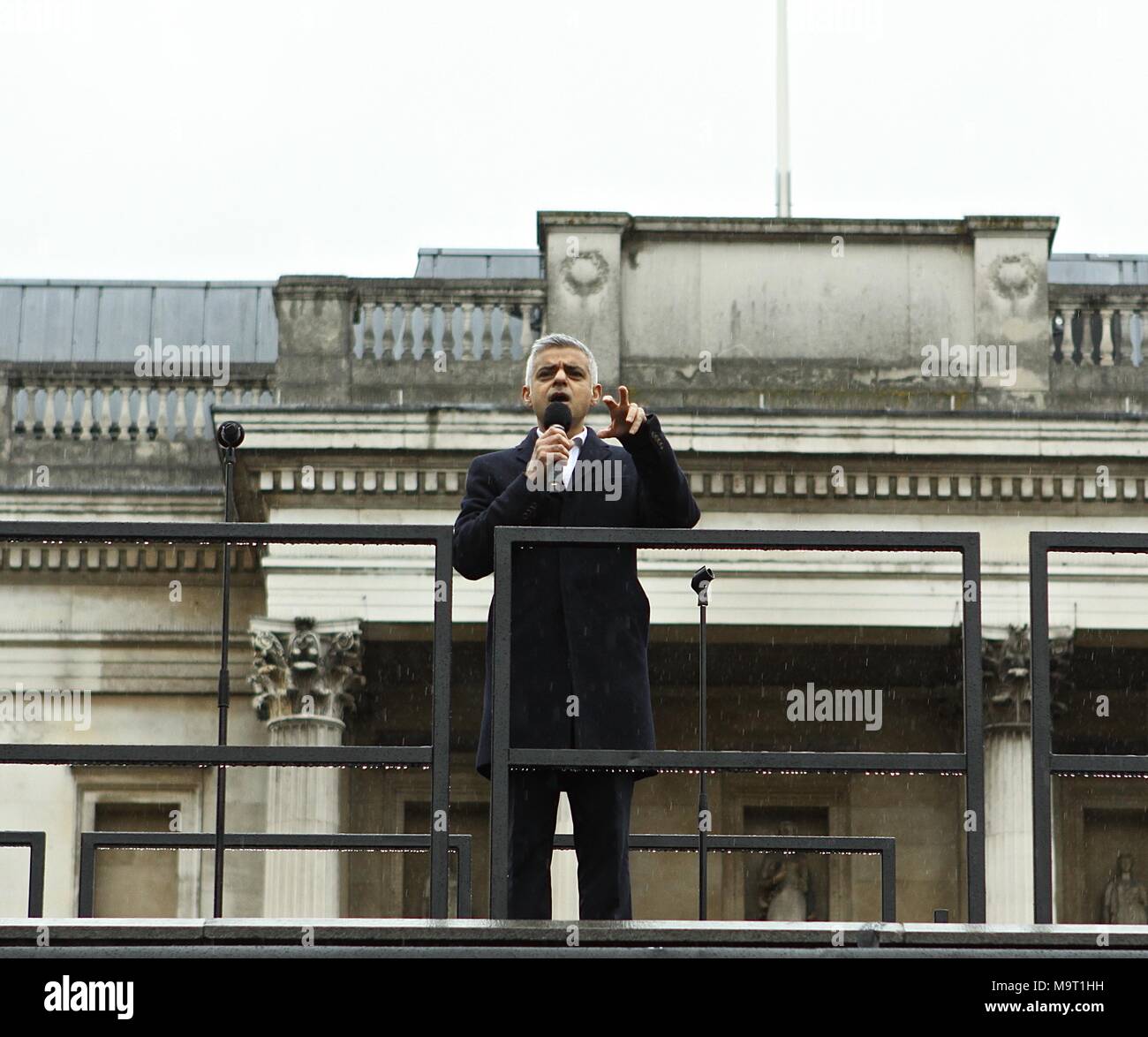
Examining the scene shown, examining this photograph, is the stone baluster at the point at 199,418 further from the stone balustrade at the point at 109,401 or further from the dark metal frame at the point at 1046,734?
the dark metal frame at the point at 1046,734

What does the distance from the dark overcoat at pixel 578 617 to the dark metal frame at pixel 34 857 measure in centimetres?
211

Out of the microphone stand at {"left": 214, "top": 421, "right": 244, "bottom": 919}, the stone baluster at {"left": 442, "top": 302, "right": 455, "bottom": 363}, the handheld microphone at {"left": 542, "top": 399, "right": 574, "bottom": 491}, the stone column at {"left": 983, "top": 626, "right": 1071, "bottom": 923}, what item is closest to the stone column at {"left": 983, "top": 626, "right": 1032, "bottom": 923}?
the stone column at {"left": 983, "top": 626, "right": 1071, "bottom": 923}

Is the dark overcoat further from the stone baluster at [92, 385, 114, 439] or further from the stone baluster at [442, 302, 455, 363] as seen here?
the stone baluster at [92, 385, 114, 439]

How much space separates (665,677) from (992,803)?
152 inches

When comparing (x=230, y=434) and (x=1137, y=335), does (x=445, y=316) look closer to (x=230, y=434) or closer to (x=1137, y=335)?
(x=1137, y=335)

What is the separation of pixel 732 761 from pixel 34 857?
10.4 ft

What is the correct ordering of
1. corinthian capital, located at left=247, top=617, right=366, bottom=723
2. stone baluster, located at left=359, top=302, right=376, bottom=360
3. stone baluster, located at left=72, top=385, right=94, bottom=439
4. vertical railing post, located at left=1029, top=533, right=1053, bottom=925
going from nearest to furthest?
vertical railing post, located at left=1029, top=533, right=1053, bottom=925, corinthian capital, located at left=247, top=617, right=366, bottom=723, stone baluster, located at left=359, top=302, right=376, bottom=360, stone baluster, located at left=72, top=385, right=94, bottom=439

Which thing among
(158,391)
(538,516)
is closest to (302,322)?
(158,391)

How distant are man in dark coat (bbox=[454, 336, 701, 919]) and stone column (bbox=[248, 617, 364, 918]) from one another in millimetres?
14660

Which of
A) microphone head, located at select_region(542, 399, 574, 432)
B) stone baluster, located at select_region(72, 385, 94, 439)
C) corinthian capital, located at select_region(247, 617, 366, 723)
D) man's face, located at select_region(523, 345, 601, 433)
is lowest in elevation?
microphone head, located at select_region(542, 399, 574, 432)

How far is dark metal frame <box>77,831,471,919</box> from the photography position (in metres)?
8.45

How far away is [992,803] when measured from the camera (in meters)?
22.7
